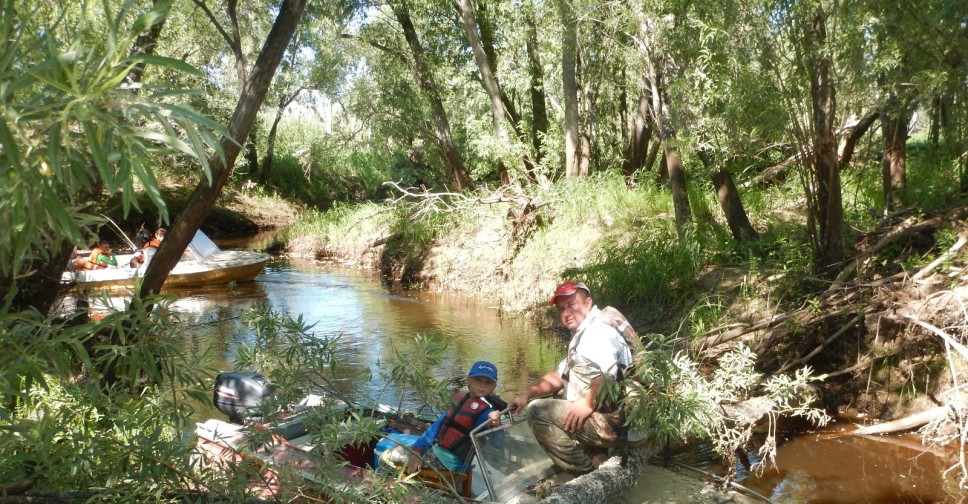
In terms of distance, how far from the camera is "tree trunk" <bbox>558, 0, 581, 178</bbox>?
11.9 m

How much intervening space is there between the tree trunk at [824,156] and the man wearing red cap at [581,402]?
3.87 meters

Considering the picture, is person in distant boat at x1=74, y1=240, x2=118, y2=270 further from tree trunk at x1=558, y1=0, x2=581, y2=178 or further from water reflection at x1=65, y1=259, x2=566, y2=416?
tree trunk at x1=558, y1=0, x2=581, y2=178

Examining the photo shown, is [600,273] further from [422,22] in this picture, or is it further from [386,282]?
[422,22]

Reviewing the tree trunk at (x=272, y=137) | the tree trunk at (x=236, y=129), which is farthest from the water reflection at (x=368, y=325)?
the tree trunk at (x=272, y=137)

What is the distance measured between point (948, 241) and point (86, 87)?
7776mm

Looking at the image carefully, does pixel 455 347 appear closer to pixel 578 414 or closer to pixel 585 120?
pixel 578 414

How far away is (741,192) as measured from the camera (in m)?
12.0

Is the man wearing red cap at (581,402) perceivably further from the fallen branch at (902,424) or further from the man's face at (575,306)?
the fallen branch at (902,424)

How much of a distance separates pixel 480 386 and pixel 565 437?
29.6 inches

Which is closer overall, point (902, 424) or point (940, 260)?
point (902, 424)

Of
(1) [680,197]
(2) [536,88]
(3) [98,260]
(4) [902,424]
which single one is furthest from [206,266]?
(4) [902,424]

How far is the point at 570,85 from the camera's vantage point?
14133 mm

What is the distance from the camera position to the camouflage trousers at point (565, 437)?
5.43m

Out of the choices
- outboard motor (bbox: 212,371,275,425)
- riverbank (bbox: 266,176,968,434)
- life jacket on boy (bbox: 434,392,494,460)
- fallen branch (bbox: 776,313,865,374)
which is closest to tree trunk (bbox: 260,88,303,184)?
riverbank (bbox: 266,176,968,434)
